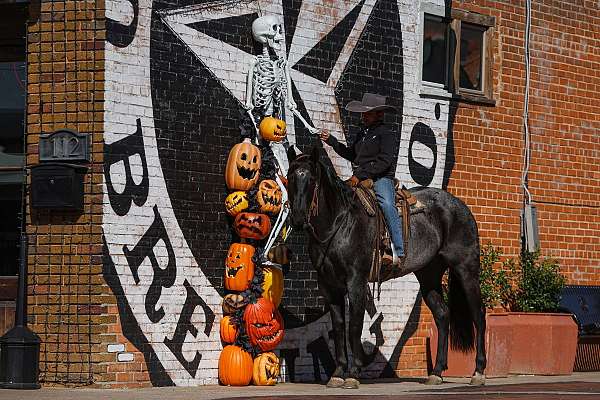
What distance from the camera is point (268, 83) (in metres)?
15.8

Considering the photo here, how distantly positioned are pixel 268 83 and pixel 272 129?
56 cm

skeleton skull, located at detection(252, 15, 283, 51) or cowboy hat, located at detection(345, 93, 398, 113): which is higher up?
skeleton skull, located at detection(252, 15, 283, 51)

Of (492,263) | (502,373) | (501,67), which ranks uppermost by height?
(501,67)

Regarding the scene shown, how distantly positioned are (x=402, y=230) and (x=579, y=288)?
5.62 metres

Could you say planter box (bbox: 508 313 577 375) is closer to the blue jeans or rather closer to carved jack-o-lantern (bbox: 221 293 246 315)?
the blue jeans

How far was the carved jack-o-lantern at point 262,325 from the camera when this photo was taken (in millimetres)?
15062

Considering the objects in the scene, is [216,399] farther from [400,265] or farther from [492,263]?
[492,263]

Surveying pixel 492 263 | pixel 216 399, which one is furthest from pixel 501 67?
pixel 216 399

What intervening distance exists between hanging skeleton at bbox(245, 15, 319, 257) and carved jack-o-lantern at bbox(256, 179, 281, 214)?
16cm

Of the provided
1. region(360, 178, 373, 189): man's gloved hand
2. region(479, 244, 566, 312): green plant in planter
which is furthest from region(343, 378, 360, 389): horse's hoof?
region(479, 244, 566, 312): green plant in planter

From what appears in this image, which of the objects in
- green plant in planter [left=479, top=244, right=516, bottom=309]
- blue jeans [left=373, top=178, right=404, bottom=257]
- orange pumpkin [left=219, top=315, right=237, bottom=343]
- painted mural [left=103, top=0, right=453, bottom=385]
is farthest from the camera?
green plant in planter [left=479, top=244, right=516, bottom=309]

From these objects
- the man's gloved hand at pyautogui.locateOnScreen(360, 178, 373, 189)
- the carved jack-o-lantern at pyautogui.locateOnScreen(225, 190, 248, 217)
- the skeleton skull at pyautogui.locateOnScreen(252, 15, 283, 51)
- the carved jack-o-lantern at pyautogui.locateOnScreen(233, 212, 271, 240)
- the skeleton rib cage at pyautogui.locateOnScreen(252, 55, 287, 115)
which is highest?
the skeleton skull at pyautogui.locateOnScreen(252, 15, 283, 51)

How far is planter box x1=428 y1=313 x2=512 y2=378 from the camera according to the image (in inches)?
674

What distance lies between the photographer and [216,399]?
12555 millimetres
